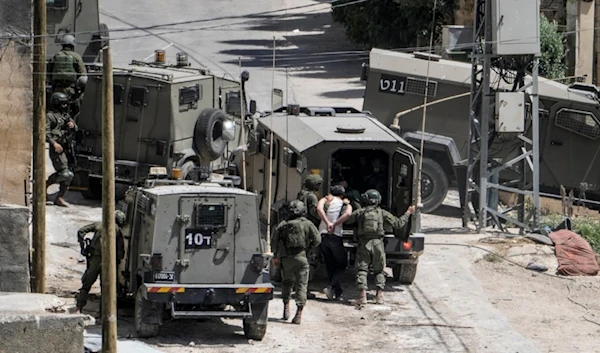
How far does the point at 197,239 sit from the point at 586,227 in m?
8.82

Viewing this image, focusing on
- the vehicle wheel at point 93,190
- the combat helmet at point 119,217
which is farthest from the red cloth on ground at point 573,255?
Result: the vehicle wheel at point 93,190

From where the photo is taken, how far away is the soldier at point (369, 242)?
18.0 metres

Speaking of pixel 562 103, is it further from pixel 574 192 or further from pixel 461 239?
pixel 461 239

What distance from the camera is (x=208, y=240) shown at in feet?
52.1

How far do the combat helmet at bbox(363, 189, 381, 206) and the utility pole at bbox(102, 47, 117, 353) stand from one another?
4924mm

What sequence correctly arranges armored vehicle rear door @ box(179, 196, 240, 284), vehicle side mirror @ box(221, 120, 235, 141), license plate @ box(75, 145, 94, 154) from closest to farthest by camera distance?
armored vehicle rear door @ box(179, 196, 240, 284)
license plate @ box(75, 145, 94, 154)
vehicle side mirror @ box(221, 120, 235, 141)

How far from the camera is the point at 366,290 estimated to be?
18.8m

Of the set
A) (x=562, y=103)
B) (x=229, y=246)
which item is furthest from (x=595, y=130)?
(x=229, y=246)

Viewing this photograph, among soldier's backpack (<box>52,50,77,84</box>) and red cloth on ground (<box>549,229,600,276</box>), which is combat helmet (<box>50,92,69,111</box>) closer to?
soldier's backpack (<box>52,50,77,84</box>)

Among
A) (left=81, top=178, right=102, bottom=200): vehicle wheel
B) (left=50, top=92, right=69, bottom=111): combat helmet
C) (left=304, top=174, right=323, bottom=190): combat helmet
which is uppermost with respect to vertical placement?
(left=50, top=92, right=69, bottom=111): combat helmet

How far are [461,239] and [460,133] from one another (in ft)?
10.5

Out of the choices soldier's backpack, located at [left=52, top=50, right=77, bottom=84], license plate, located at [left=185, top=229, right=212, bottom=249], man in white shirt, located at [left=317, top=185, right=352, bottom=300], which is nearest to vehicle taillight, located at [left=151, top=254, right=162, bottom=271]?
license plate, located at [left=185, top=229, right=212, bottom=249]

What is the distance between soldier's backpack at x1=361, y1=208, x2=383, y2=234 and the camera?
17969 mm

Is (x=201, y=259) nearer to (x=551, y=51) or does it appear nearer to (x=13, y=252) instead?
(x=13, y=252)
